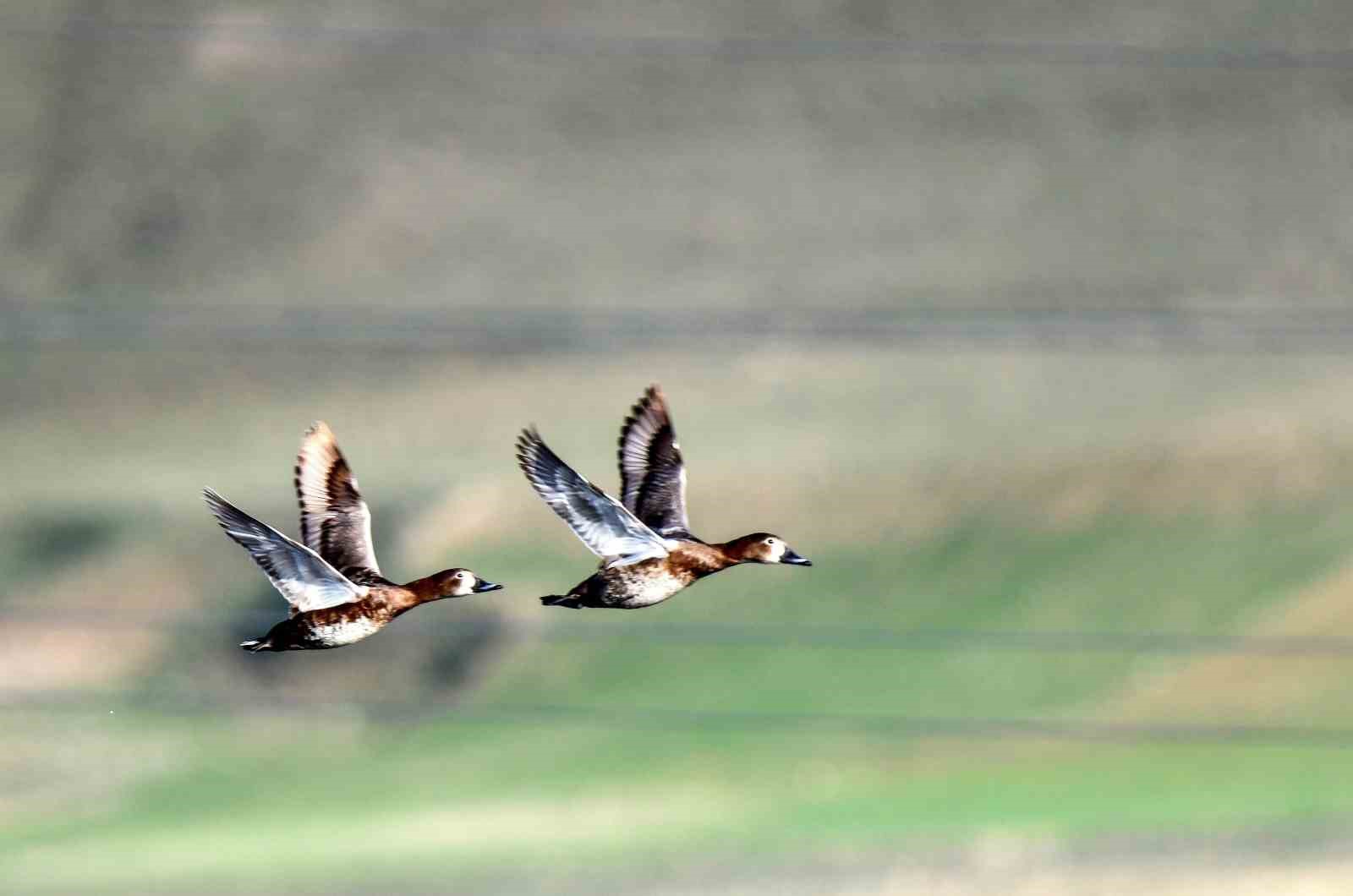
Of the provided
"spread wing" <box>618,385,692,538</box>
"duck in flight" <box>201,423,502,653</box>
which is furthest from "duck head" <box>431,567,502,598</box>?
"spread wing" <box>618,385,692,538</box>

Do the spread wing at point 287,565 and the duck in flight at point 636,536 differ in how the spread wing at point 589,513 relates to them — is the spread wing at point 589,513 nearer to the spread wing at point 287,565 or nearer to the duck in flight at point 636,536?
the duck in flight at point 636,536

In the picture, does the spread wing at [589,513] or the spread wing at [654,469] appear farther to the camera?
the spread wing at [654,469]

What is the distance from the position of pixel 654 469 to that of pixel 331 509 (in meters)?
1.21

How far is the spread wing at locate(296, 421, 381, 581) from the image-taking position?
32.8 ft

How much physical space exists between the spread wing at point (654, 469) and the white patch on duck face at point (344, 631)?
1102mm

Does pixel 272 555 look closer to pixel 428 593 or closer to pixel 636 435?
pixel 428 593

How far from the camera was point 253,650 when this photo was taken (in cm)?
952

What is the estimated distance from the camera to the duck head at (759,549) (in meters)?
10.1

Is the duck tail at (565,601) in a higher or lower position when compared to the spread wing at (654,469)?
lower

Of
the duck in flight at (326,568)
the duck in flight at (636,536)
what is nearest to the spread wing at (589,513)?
the duck in flight at (636,536)

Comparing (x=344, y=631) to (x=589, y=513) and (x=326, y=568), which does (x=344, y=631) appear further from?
(x=589, y=513)

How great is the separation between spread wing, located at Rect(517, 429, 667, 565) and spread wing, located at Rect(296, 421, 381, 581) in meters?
0.69

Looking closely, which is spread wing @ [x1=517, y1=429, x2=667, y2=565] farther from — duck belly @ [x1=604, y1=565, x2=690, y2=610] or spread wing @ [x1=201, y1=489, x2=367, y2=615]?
spread wing @ [x1=201, y1=489, x2=367, y2=615]

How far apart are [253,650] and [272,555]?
334 mm
